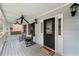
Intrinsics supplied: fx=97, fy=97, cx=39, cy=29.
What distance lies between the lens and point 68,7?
3852mm

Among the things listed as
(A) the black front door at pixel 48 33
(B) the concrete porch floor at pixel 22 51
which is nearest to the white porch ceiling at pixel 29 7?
(A) the black front door at pixel 48 33

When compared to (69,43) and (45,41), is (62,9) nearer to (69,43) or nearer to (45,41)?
(69,43)

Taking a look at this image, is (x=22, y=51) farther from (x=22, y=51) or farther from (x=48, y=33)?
Answer: (x=48, y=33)

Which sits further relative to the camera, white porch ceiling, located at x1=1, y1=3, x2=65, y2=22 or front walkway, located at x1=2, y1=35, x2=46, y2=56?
front walkway, located at x1=2, y1=35, x2=46, y2=56

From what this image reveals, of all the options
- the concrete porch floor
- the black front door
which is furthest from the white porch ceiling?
the concrete porch floor

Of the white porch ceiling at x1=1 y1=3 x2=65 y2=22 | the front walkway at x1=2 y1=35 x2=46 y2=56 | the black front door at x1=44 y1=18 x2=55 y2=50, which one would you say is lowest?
the front walkway at x1=2 y1=35 x2=46 y2=56

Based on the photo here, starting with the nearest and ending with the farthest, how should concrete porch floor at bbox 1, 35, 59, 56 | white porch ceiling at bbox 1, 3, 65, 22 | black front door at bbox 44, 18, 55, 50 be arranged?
1. white porch ceiling at bbox 1, 3, 65, 22
2. concrete porch floor at bbox 1, 35, 59, 56
3. black front door at bbox 44, 18, 55, 50

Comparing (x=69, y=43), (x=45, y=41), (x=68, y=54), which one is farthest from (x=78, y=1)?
(x=45, y=41)

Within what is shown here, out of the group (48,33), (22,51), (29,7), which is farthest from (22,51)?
(29,7)

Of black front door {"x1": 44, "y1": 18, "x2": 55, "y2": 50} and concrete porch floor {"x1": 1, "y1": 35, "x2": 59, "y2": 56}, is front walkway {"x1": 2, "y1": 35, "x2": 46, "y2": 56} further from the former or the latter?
black front door {"x1": 44, "y1": 18, "x2": 55, "y2": 50}

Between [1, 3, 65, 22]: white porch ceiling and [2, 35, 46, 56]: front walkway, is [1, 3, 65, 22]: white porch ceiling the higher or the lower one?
the higher one

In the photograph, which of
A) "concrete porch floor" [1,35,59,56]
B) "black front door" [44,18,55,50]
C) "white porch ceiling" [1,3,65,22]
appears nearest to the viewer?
"white porch ceiling" [1,3,65,22]

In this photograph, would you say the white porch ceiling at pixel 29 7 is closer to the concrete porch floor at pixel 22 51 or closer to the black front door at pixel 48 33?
the black front door at pixel 48 33

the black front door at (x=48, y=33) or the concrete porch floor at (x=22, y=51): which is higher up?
the black front door at (x=48, y=33)
